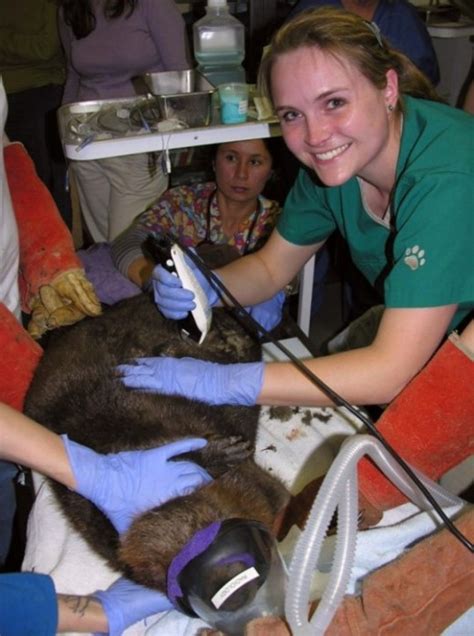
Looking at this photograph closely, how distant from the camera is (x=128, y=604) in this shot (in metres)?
1.14

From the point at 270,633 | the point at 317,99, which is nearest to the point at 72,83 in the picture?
the point at 317,99

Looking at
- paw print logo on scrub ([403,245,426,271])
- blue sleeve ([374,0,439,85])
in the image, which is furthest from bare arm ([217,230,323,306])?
blue sleeve ([374,0,439,85])

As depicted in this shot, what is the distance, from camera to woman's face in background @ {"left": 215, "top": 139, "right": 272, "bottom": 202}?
227cm

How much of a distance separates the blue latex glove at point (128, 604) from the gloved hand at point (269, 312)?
2.91ft

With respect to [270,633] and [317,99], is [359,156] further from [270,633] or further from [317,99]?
[270,633]

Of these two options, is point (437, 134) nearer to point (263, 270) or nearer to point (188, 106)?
point (263, 270)

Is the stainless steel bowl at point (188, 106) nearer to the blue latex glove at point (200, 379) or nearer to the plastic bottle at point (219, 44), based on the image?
the plastic bottle at point (219, 44)

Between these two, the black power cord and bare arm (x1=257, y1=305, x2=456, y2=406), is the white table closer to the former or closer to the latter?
the black power cord

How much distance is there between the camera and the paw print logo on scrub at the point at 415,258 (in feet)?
3.74

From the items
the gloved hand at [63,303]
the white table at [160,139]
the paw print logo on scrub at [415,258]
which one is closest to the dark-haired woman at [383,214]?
the paw print logo on scrub at [415,258]

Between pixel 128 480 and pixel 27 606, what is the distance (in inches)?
11.0

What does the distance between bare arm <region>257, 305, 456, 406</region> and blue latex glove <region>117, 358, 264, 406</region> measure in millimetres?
41

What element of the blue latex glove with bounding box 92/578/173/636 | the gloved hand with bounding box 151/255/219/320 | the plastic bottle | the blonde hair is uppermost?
the blonde hair

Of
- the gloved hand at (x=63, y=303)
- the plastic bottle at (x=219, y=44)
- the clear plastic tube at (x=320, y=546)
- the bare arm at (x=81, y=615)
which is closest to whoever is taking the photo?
the clear plastic tube at (x=320, y=546)
